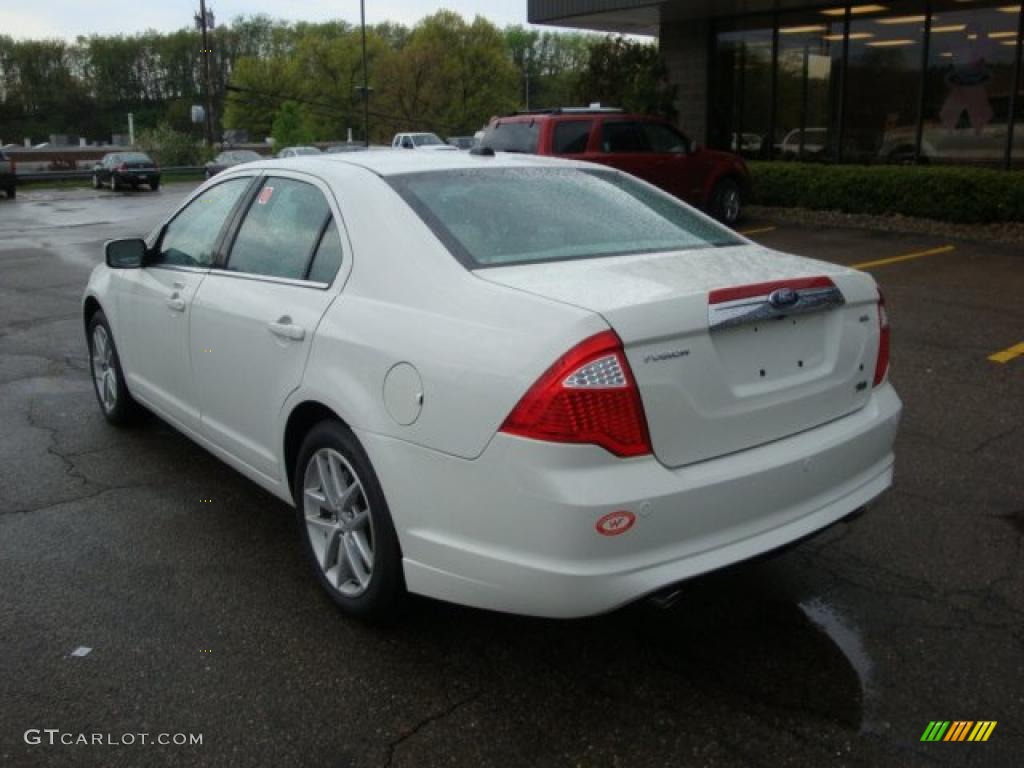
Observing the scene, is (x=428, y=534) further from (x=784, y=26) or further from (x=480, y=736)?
(x=784, y=26)

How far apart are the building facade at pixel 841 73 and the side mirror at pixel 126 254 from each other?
46.9 ft

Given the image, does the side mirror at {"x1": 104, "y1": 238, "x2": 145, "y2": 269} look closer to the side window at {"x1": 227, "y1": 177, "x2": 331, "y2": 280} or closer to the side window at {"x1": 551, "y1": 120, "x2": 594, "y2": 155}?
the side window at {"x1": 227, "y1": 177, "x2": 331, "y2": 280}

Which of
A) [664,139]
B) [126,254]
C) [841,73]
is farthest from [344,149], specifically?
[126,254]

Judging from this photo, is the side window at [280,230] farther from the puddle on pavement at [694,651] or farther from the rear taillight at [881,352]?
the rear taillight at [881,352]

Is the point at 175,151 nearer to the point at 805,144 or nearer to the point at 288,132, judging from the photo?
the point at 288,132

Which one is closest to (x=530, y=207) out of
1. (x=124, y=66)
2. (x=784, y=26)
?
(x=784, y=26)

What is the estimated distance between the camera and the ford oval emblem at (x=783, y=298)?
289 cm

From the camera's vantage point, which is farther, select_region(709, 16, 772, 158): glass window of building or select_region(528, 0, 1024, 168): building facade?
select_region(709, 16, 772, 158): glass window of building

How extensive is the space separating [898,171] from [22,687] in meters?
14.8

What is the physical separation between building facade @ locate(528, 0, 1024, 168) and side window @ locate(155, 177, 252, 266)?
558 inches

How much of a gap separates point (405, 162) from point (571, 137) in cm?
988

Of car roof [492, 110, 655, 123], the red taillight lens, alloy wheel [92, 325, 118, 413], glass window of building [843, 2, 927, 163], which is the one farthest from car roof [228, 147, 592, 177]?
glass window of building [843, 2, 927, 163]

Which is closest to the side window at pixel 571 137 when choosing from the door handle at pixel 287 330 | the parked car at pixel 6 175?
the door handle at pixel 287 330

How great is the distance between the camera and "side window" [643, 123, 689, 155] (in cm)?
1419
